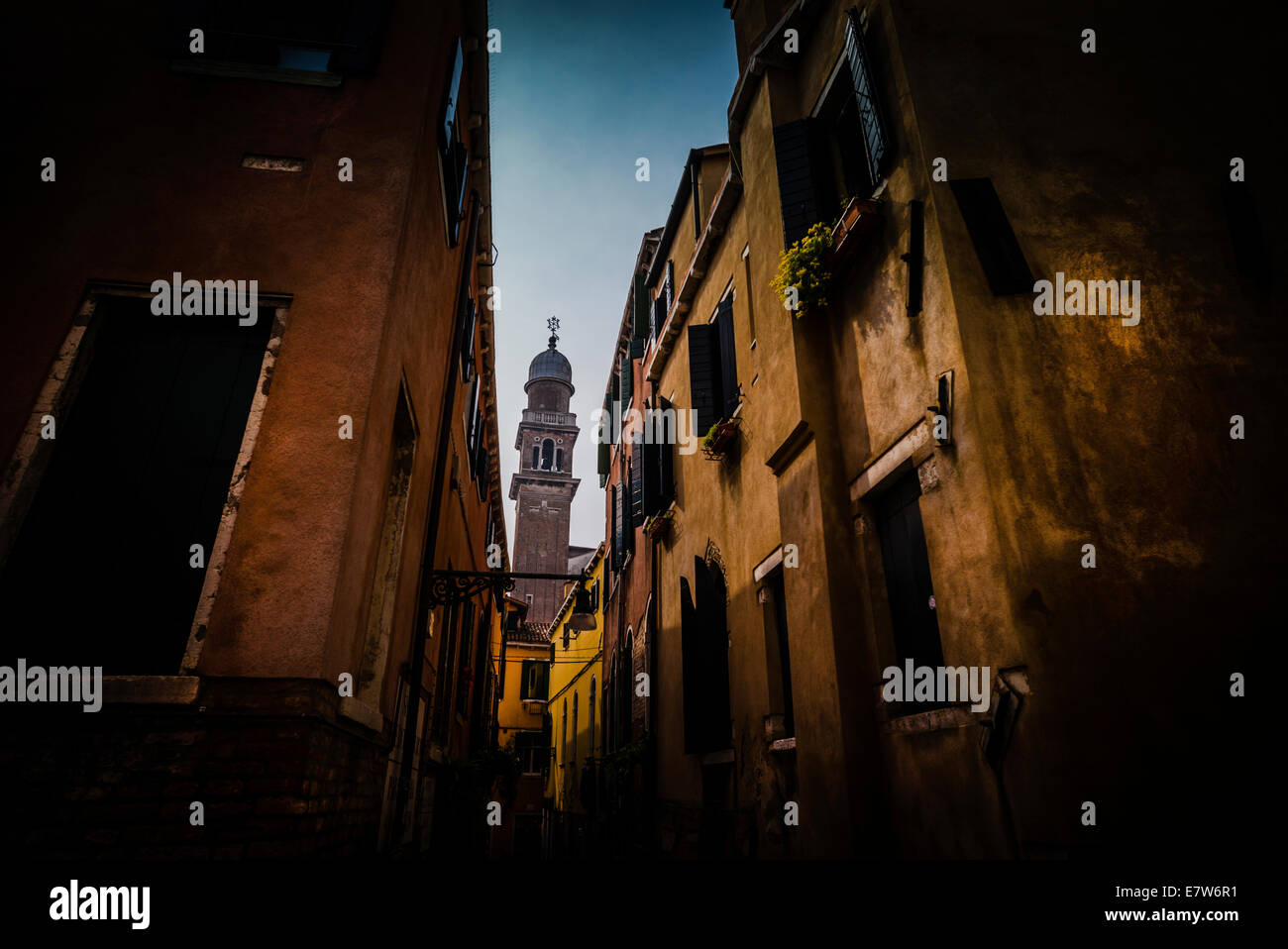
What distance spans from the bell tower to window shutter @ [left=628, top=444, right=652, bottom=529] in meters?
32.4

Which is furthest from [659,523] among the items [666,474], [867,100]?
[867,100]

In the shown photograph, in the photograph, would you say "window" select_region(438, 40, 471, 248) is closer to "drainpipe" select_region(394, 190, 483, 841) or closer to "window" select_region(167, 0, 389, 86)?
"window" select_region(167, 0, 389, 86)

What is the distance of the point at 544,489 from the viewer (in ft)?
155

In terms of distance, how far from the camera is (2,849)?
298 centimetres

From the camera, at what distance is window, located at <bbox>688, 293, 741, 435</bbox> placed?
8656 millimetres

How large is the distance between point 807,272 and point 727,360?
2.86m

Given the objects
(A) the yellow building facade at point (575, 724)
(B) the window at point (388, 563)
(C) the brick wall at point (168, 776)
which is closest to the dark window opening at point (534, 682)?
(A) the yellow building facade at point (575, 724)

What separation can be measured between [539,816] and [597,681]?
3.84m

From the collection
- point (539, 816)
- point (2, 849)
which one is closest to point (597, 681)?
point (539, 816)

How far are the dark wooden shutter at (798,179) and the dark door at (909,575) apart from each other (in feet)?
8.87

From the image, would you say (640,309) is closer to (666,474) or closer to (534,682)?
(666,474)

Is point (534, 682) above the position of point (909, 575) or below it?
below

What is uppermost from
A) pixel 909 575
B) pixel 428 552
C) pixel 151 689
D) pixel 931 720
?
pixel 428 552

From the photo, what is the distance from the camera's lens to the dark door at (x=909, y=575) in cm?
455
